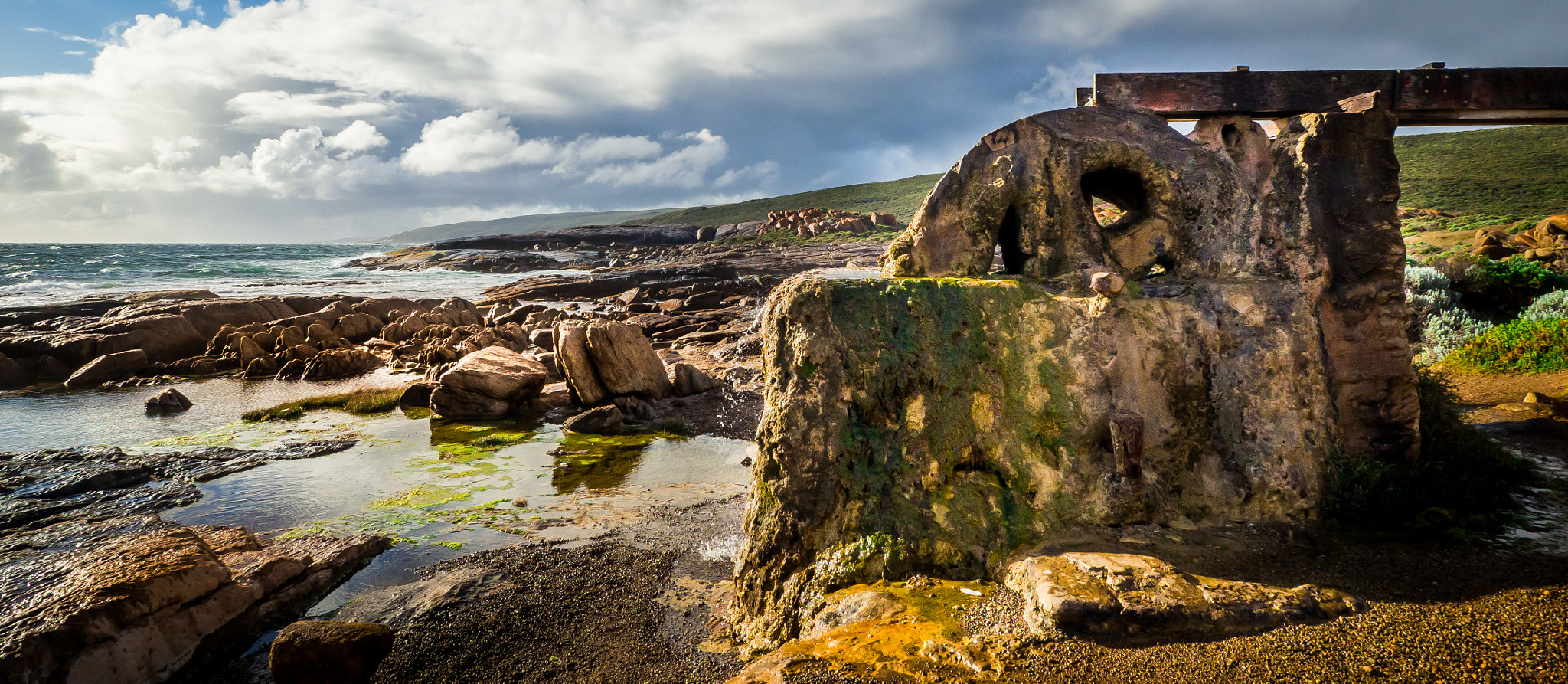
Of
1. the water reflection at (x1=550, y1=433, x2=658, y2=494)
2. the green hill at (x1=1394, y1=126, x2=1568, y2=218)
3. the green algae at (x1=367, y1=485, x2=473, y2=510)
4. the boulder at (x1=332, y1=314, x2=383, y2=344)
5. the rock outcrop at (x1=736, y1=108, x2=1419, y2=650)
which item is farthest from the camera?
the green hill at (x1=1394, y1=126, x2=1568, y2=218)

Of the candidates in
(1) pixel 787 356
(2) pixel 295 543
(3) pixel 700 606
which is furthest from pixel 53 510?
(1) pixel 787 356

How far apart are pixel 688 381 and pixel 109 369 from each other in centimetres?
1463

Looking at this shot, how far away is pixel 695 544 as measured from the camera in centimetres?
705

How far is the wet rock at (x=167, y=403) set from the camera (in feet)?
44.8

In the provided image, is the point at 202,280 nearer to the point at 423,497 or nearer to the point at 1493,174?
the point at 423,497

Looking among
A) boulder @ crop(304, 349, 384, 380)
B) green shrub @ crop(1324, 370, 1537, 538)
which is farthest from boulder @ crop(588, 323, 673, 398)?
green shrub @ crop(1324, 370, 1537, 538)

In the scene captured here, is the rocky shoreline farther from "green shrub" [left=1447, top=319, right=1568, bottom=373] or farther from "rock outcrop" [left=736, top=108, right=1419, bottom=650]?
"green shrub" [left=1447, top=319, right=1568, bottom=373]

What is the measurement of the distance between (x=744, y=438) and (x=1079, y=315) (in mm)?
6874

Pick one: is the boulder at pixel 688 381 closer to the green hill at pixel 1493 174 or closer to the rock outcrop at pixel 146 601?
the rock outcrop at pixel 146 601

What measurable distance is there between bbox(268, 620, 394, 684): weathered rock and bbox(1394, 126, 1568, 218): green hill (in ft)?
151

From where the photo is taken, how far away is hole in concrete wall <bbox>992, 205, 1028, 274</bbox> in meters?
5.77

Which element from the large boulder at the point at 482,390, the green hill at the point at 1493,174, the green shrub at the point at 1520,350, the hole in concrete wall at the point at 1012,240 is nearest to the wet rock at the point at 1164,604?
the hole in concrete wall at the point at 1012,240

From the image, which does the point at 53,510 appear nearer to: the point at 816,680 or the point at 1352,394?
the point at 816,680

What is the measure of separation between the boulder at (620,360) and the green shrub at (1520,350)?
40.4ft
